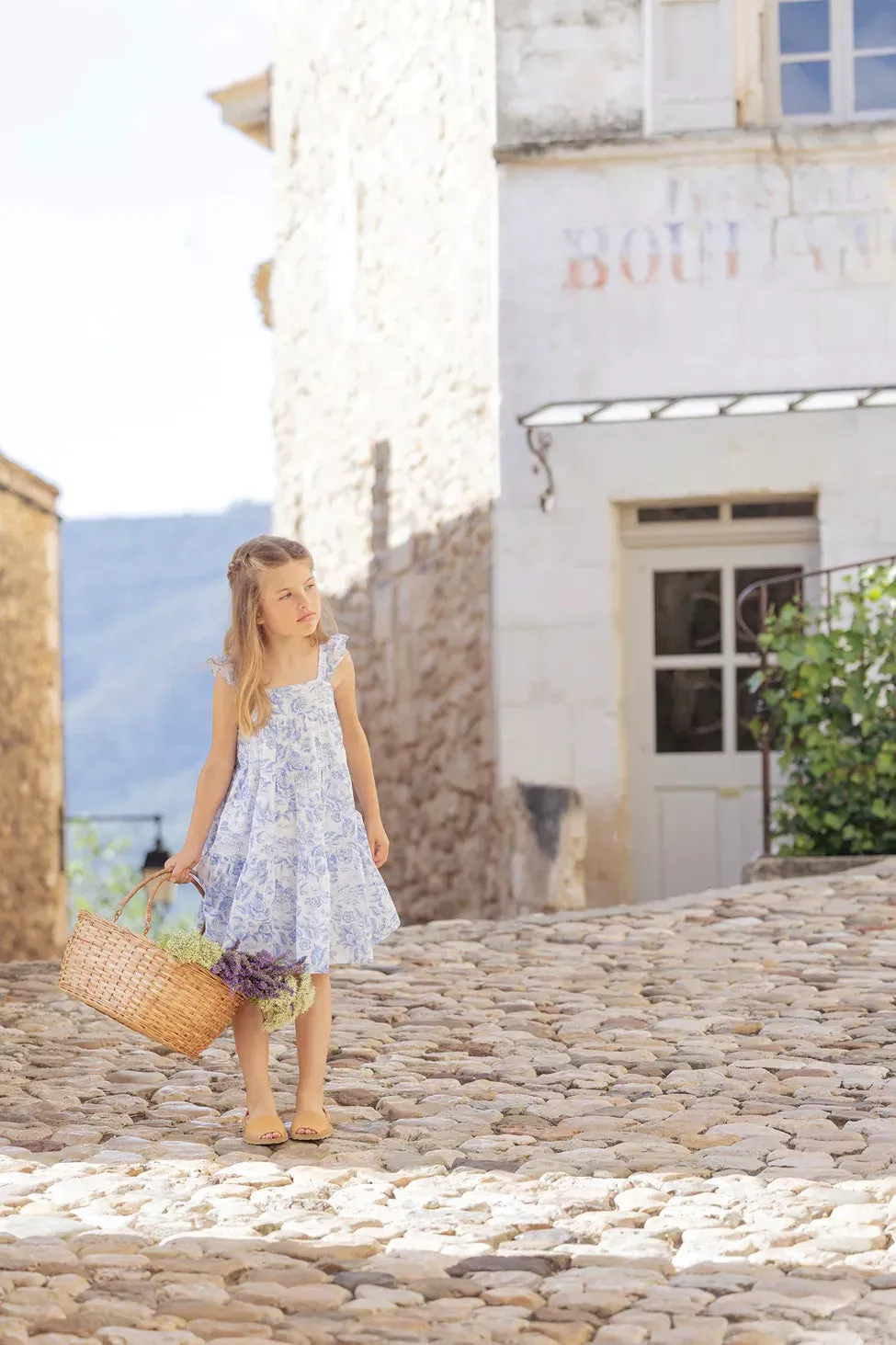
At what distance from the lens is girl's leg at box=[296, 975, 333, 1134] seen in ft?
12.2

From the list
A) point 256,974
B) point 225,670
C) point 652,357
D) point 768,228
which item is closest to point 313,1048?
point 256,974

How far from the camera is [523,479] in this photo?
9.06 metres

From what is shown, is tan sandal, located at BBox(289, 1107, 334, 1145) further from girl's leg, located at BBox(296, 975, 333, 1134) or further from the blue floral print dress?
the blue floral print dress

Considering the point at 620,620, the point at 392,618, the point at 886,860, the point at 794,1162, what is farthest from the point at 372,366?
the point at 794,1162

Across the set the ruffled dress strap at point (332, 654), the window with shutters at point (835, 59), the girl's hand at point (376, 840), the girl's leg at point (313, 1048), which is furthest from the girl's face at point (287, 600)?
the window with shutters at point (835, 59)

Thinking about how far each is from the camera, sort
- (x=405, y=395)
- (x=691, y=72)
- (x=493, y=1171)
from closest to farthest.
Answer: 1. (x=493, y=1171)
2. (x=691, y=72)
3. (x=405, y=395)

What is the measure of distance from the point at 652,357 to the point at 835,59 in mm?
1799

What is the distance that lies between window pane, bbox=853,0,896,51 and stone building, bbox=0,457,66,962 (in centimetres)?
512

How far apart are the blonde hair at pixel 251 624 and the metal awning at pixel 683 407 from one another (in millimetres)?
5108

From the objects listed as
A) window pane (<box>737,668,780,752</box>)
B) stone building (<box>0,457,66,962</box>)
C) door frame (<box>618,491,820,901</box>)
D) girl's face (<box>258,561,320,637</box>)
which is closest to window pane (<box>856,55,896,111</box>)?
door frame (<box>618,491,820,901</box>)

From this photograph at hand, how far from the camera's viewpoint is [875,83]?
9.09 meters

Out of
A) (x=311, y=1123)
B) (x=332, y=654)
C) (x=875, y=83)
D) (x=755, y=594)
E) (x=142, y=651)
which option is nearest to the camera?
(x=311, y=1123)

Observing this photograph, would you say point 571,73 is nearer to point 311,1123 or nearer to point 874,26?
point 874,26

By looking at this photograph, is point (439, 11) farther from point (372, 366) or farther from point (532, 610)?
point (532, 610)
